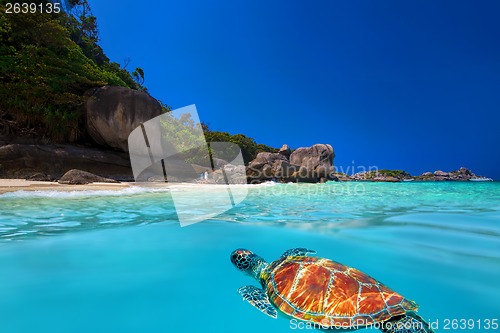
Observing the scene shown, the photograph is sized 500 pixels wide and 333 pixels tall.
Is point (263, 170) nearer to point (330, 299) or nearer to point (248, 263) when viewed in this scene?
point (248, 263)

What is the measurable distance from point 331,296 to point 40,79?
656 inches

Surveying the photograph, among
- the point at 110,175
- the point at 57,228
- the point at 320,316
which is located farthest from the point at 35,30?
the point at 320,316

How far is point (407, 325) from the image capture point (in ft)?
4.77

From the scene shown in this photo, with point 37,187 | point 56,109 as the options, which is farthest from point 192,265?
point 56,109

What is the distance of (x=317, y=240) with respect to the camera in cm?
328

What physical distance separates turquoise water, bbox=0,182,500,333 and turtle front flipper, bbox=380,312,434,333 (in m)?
0.31


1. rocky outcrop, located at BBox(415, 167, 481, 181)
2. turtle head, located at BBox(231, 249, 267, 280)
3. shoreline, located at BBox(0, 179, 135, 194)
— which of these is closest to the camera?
turtle head, located at BBox(231, 249, 267, 280)

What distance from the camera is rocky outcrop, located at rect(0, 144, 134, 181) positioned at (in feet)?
35.3

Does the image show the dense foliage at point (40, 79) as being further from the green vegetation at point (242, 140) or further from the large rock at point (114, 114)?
the green vegetation at point (242, 140)

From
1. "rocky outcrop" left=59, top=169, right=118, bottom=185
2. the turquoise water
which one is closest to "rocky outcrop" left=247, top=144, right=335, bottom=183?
"rocky outcrop" left=59, top=169, right=118, bottom=185

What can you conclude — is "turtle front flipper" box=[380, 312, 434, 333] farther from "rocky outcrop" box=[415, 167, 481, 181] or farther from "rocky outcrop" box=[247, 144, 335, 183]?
"rocky outcrop" box=[415, 167, 481, 181]

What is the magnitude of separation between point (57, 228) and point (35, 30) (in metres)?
14.9

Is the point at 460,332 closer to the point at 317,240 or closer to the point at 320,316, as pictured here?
the point at 320,316

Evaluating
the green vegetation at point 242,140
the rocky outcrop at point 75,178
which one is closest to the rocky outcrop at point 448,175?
the green vegetation at point 242,140
